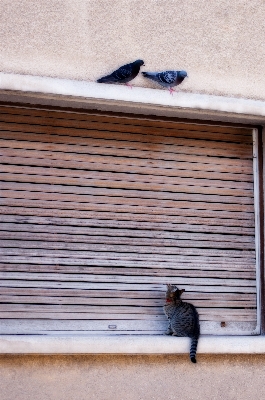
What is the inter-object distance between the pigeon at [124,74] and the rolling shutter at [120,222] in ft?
1.41

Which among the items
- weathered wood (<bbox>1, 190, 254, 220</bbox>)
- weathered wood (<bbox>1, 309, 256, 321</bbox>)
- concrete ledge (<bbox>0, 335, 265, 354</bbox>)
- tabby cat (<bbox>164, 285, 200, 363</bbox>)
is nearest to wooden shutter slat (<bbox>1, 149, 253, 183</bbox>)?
weathered wood (<bbox>1, 190, 254, 220</bbox>)

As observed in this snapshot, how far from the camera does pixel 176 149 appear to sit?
19.9ft

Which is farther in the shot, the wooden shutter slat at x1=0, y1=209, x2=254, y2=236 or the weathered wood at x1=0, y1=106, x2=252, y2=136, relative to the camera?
the weathered wood at x1=0, y1=106, x2=252, y2=136

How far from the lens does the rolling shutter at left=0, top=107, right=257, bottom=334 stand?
219 inches

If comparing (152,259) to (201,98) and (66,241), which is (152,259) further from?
(201,98)

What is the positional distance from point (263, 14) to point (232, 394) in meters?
3.47

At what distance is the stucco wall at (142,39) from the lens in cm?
554

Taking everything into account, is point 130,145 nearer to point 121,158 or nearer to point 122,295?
point 121,158

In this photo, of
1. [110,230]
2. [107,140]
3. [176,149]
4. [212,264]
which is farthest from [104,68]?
[212,264]

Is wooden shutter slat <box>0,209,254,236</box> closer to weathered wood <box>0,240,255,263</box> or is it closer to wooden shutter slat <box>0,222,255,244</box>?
wooden shutter slat <box>0,222,255,244</box>

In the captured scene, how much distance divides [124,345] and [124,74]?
2.25 meters

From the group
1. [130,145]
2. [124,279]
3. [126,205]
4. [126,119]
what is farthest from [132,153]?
[124,279]

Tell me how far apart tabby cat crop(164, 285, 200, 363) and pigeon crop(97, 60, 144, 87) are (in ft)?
6.02

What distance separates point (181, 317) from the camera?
5.61 m
